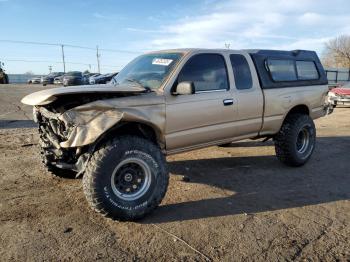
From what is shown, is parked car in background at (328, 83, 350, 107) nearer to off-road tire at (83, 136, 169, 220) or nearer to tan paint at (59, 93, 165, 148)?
off-road tire at (83, 136, 169, 220)

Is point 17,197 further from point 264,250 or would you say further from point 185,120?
point 264,250

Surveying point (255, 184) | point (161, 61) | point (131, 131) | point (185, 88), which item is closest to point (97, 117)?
point (131, 131)

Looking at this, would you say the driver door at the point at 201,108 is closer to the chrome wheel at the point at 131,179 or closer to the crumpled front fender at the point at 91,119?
the chrome wheel at the point at 131,179

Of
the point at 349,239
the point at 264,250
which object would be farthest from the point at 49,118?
the point at 349,239

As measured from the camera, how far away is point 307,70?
22.4ft

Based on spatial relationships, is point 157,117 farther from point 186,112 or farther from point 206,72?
point 206,72

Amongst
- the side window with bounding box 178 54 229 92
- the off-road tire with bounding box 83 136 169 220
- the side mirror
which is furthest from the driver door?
the off-road tire with bounding box 83 136 169 220

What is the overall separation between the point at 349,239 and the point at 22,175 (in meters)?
4.51

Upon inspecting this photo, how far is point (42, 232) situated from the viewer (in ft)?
12.4

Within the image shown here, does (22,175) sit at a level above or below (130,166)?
below

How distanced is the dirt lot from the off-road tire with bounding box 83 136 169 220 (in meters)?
0.18

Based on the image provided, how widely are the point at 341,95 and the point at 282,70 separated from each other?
1278 cm

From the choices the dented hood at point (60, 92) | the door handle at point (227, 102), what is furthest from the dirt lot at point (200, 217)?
the dented hood at point (60, 92)

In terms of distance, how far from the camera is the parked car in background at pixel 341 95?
56.9ft
